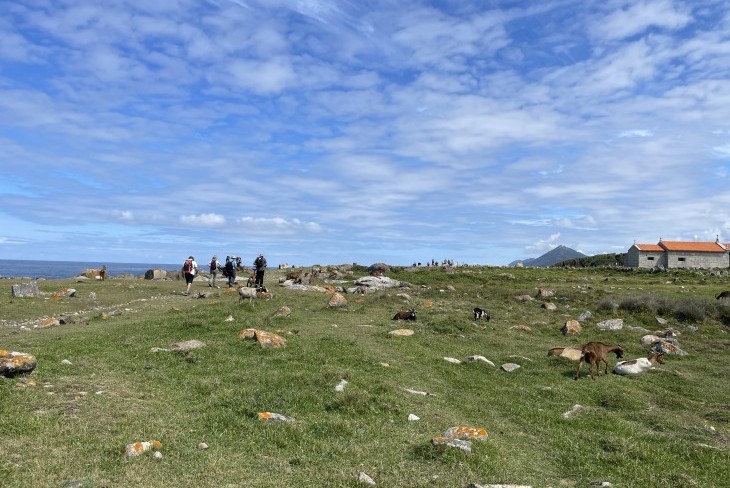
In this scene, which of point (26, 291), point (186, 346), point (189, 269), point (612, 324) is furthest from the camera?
point (189, 269)

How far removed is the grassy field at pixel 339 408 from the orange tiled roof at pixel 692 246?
81.0 meters

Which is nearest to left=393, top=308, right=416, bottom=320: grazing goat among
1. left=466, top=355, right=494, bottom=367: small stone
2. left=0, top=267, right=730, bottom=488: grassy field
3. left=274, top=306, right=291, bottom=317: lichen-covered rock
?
left=0, top=267, right=730, bottom=488: grassy field

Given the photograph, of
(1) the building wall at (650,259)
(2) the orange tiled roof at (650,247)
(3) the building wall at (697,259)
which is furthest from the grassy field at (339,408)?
(2) the orange tiled roof at (650,247)

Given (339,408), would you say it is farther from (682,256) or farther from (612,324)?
(682,256)

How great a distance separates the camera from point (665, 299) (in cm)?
3466

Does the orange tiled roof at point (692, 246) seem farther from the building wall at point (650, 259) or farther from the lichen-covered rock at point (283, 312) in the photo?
the lichen-covered rock at point (283, 312)

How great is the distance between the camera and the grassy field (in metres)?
9.10

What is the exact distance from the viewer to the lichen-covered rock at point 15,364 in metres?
12.9

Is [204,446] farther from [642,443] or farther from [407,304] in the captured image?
[407,304]

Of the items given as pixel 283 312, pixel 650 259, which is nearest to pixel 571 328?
pixel 283 312

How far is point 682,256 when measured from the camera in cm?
9756

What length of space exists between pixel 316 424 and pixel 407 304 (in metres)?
24.0

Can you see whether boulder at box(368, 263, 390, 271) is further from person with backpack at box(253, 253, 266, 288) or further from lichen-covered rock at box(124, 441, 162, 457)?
lichen-covered rock at box(124, 441, 162, 457)

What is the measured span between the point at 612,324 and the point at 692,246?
280 feet
